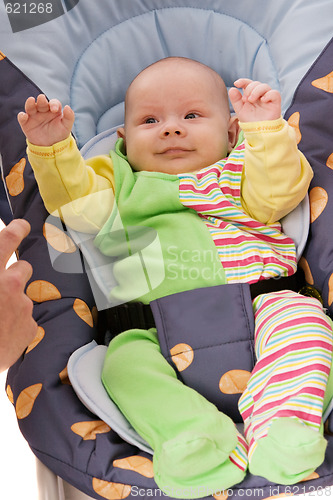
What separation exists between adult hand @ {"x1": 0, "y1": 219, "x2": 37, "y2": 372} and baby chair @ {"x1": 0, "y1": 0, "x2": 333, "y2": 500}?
23cm

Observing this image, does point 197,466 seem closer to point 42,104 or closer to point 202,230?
point 202,230

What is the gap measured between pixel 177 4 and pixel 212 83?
324mm

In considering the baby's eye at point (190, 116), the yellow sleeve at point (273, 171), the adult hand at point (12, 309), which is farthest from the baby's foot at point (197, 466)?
the baby's eye at point (190, 116)

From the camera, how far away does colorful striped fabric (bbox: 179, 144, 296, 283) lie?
127cm

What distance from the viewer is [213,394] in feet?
3.73

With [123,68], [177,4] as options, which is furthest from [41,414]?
[177,4]

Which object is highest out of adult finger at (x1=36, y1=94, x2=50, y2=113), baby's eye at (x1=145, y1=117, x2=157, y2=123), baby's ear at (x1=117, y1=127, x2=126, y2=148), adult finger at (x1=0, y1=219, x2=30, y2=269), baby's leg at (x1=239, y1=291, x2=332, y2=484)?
adult finger at (x1=36, y1=94, x2=50, y2=113)

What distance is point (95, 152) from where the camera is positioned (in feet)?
4.89

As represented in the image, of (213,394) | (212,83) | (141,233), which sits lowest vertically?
(213,394)

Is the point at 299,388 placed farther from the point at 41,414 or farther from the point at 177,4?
the point at 177,4

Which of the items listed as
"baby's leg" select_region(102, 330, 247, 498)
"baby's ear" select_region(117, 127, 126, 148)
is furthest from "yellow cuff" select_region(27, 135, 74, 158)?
"baby's leg" select_region(102, 330, 247, 498)

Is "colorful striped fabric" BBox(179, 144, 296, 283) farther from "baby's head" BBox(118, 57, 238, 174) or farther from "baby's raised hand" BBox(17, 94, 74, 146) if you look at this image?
"baby's raised hand" BBox(17, 94, 74, 146)

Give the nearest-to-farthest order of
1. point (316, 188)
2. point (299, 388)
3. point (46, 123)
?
point (299, 388), point (46, 123), point (316, 188)

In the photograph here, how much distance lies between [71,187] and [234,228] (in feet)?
1.10
